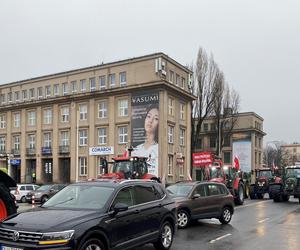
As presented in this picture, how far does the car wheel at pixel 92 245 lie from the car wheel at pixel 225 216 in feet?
26.8

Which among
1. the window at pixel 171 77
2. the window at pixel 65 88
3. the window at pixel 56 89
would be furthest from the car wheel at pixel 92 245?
the window at pixel 56 89

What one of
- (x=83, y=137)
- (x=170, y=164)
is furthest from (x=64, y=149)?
(x=170, y=164)

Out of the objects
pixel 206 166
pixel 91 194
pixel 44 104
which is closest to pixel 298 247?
pixel 91 194

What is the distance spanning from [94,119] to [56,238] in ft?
151

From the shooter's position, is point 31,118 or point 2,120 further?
point 2,120

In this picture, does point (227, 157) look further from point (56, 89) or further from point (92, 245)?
point (92, 245)

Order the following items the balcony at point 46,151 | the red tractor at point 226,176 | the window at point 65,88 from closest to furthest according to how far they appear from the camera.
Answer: the red tractor at point 226,176, the balcony at point 46,151, the window at point 65,88

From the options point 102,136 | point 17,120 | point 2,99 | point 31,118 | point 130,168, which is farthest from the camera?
point 2,99

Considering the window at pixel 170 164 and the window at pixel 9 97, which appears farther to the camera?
the window at pixel 9 97

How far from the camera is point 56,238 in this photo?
6730mm

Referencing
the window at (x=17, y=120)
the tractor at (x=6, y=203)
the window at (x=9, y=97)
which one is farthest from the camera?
the window at (x=9, y=97)

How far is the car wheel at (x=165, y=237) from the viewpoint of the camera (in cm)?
962

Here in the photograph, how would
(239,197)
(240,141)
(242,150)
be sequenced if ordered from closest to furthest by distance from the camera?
(239,197), (242,150), (240,141)

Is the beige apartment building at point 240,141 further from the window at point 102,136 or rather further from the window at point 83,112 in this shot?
the window at point 102,136
